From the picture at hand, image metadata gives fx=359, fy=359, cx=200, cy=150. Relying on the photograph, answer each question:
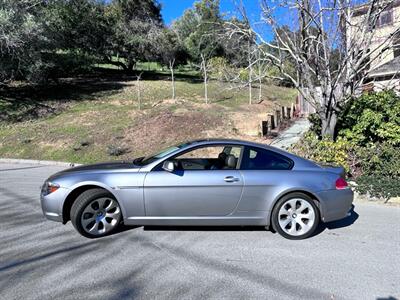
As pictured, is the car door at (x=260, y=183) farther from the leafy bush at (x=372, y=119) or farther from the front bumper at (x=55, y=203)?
the leafy bush at (x=372, y=119)

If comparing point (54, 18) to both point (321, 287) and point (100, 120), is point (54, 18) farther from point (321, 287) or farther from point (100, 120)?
point (321, 287)

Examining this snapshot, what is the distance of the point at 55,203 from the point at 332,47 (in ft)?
26.2

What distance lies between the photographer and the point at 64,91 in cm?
2219

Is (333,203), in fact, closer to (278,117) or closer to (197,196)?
(197,196)

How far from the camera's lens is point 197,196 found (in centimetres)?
484

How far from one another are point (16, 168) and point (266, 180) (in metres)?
9.07

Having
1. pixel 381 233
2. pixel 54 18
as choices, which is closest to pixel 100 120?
pixel 54 18

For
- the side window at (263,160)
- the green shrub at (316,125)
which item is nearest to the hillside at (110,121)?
the green shrub at (316,125)

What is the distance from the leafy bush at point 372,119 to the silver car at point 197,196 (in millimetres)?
4716

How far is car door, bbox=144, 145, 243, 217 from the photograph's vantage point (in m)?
4.83

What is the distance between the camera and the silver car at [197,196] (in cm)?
484

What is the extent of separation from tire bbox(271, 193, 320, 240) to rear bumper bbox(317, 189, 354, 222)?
109mm

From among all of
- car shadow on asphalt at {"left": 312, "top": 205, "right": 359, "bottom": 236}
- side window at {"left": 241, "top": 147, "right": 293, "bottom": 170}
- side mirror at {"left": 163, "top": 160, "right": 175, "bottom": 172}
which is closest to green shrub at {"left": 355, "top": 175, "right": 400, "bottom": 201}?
car shadow on asphalt at {"left": 312, "top": 205, "right": 359, "bottom": 236}

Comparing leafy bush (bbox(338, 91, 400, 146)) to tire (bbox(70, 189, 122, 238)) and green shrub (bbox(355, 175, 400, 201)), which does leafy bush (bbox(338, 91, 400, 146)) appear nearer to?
green shrub (bbox(355, 175, 400, 201))
